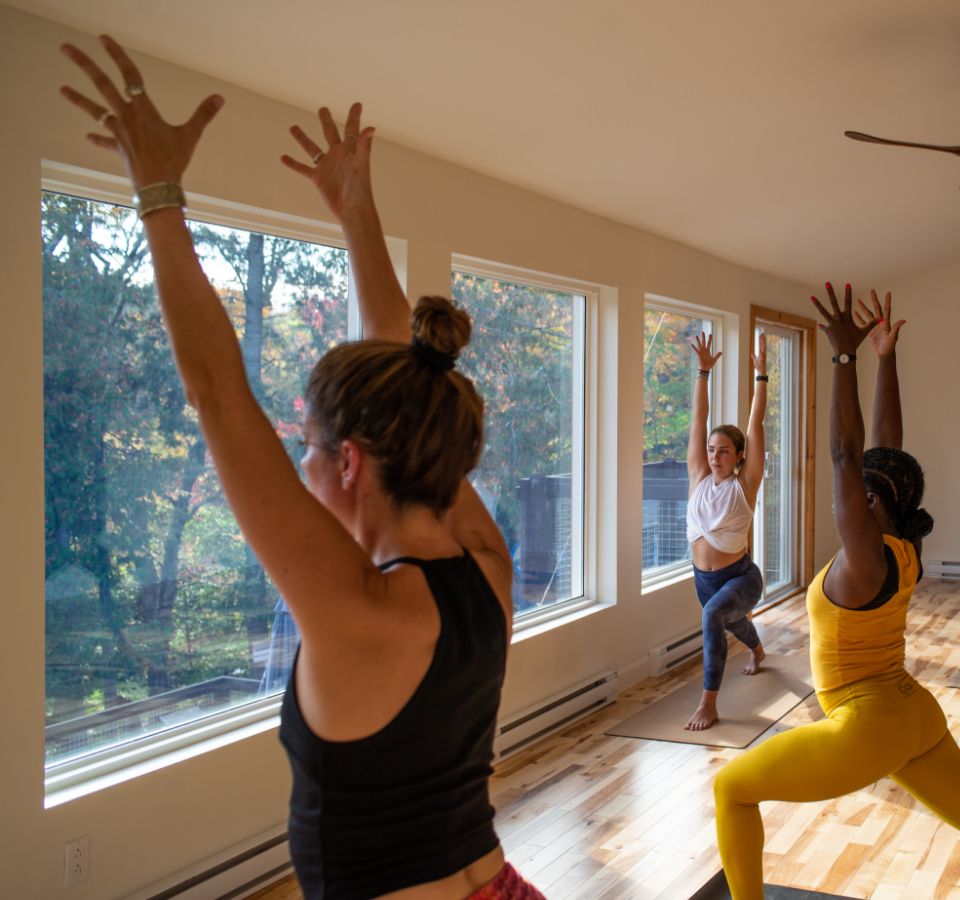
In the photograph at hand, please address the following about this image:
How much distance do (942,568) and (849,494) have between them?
762 centimetres

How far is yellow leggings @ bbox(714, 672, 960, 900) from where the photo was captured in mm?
2295

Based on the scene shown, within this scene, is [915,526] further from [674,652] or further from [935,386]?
[935,386]

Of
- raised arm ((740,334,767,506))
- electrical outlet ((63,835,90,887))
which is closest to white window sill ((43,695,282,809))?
electrical outlet ((63,835,90,887))

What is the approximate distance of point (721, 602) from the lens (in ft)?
15.5

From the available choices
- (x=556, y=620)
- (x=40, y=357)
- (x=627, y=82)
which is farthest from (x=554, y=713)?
(x=40, y=357)

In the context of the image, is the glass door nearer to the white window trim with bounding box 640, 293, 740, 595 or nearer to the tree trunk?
the white window trim with bounding box 640, 293, 740, 595

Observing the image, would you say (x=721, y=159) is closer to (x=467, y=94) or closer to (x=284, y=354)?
(x=467, y=94)

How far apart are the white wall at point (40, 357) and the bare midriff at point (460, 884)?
1.77 meters

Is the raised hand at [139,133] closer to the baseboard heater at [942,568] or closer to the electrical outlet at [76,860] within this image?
the electrical outlet at [76,860]

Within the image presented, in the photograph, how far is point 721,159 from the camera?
185 inches

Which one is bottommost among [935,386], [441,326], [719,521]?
[719,521]

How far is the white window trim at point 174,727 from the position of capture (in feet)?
8.61

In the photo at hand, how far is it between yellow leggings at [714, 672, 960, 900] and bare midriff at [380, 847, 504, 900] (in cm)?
142

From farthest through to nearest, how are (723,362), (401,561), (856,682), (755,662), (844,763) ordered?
(723,362), (755,662), (856,682), (844,763), (401,561)
